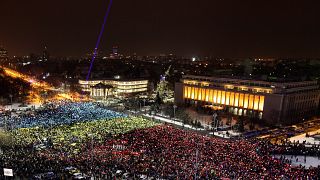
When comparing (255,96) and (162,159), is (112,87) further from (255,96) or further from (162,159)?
(162,159)

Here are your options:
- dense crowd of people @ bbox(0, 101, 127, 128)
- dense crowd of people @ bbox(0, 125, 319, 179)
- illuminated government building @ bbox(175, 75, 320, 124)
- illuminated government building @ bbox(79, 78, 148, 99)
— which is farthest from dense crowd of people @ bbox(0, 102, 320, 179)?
illuminated government building @ bbox(79, 78, 148, 99)

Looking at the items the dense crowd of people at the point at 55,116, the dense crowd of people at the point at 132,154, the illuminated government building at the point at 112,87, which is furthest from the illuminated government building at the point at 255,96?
the dense crowd of people at the point at 55,116

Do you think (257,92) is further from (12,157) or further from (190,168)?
(12,157)

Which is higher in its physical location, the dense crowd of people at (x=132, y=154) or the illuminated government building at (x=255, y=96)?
the illuminated government building at (x=255, y=96)

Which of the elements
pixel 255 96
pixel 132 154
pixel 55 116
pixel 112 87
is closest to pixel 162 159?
pixel 132 154

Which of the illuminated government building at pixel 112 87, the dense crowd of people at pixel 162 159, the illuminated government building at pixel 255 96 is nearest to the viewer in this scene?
the dense crowd of people at pixel 162 159

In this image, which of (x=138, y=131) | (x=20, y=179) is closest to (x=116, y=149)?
(x=138, y=131)

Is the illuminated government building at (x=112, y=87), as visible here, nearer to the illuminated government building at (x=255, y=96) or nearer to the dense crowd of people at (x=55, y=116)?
the illuminated government building at (x=255, y=96)
